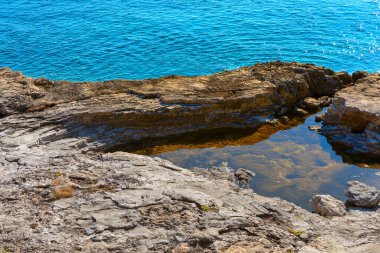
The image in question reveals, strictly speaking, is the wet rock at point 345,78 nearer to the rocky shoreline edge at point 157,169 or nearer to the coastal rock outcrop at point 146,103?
the rocky shoreline edge at point 157,169

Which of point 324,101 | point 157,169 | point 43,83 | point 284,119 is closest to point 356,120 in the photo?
point 284,119

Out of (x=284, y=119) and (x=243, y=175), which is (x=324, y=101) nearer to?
(x=284, y=119)

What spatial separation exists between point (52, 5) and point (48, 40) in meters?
7.62

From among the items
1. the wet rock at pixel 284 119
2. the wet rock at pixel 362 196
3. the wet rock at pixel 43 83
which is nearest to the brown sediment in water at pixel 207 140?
the wet rock at pixel 284 119

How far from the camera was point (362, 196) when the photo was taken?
15.3 m

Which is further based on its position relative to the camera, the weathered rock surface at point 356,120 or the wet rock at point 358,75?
the wet rock at point 358,75

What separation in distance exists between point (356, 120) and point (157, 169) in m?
9.62

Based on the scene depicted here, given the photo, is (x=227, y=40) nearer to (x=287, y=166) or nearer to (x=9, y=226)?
(x=287, y=166)

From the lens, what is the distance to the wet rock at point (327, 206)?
48.5 ft

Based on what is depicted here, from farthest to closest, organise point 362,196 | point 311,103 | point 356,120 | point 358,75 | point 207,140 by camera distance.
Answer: point 358,75
point 311,103
point 207,140
point 356,120
point 362,196

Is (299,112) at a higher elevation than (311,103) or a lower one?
lower

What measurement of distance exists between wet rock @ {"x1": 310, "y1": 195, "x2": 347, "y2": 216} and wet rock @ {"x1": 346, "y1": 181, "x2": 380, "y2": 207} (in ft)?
1.48

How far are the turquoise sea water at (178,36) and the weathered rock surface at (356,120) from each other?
26.6 ft

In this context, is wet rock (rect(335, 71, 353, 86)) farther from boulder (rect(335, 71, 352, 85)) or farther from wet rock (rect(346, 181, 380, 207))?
wet rock (rect(346, 181, 380, 207))
